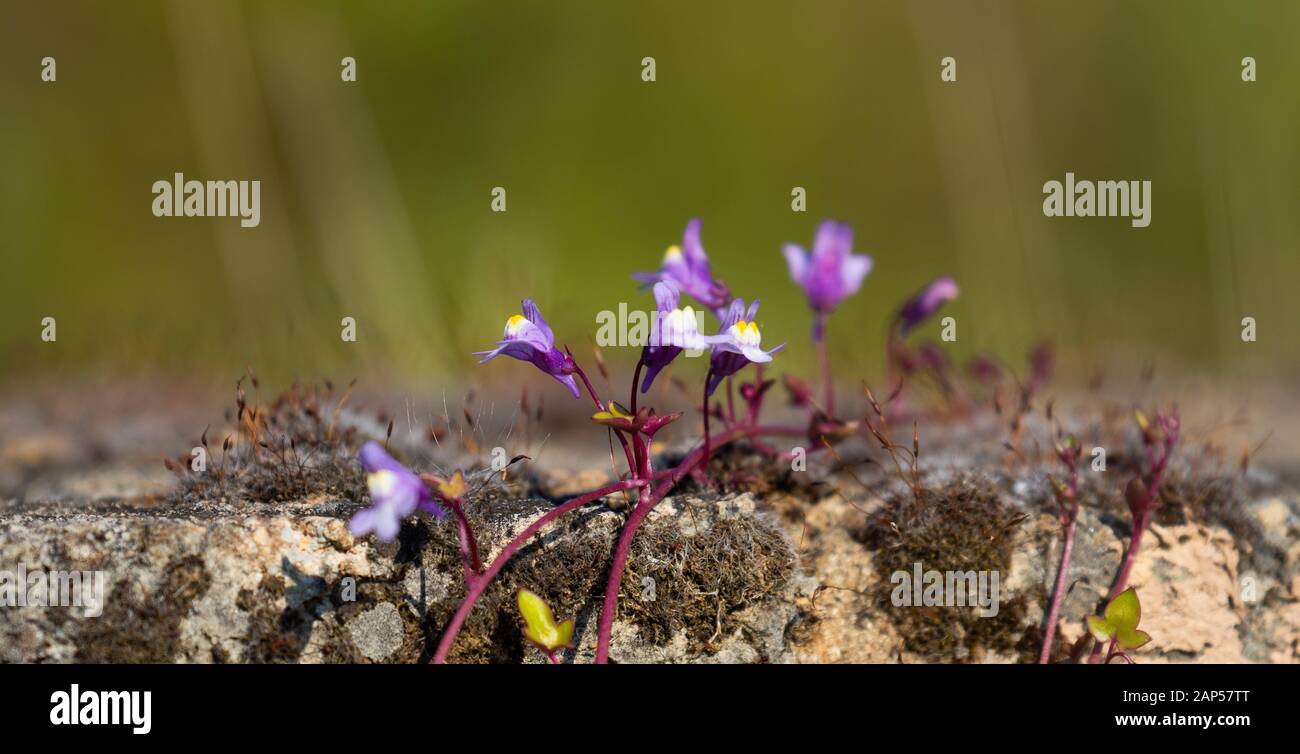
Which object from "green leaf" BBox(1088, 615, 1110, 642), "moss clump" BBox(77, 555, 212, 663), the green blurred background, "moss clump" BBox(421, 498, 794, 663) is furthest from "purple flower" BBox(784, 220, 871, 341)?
the green blurred background

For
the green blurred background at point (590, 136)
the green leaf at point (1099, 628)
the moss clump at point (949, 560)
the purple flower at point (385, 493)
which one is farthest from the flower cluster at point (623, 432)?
the green blurred background at point (590, 136)

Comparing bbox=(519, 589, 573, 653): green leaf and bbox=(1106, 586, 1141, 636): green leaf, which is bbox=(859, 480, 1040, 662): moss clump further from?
bbox=(519, 589, 573, 653): green leaf

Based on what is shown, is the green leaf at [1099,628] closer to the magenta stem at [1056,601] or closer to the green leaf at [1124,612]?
the green leaf at [1124,612]

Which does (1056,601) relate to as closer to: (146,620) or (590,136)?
(146,620)

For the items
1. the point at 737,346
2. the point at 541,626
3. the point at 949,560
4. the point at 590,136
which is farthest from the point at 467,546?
the point at 590,136

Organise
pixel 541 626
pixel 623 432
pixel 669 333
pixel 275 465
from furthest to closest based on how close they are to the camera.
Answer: pixel 275 465 < pixel 623 432 < pixel 669 333 < pixel 541 626
